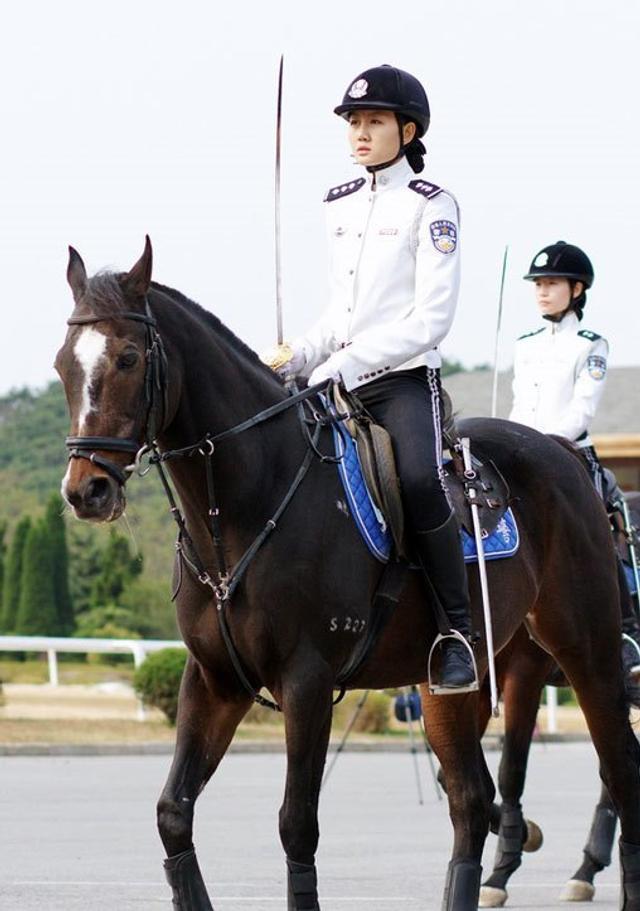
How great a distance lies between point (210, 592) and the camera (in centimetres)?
813

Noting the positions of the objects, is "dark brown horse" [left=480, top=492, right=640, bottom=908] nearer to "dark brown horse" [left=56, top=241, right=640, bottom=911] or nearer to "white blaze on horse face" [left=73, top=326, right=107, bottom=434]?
"dark brown horse" [left=56, top=241, right=640, bottom=911]

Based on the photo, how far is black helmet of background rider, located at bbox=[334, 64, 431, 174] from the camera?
356 inches

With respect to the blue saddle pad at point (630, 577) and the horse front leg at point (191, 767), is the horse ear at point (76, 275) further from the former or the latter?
the blue saddle pad at point (630, 577)

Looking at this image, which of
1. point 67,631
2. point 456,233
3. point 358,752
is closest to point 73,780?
point 358,752

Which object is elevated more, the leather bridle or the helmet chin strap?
the helmet chin strap

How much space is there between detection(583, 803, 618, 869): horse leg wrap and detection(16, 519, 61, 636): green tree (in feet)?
103

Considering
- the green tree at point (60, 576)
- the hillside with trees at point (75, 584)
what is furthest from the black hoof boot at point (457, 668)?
the green tree at point (60, 576)

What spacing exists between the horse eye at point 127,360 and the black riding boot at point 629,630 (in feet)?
16.1

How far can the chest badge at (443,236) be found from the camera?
8.98 meters

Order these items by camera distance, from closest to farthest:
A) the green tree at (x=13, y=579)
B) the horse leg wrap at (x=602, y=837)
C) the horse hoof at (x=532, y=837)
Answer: the horse leg wrap at (x=602, y=837) < the horse hoof at (x=532, y=837) < the green tree at (x=13, y=579)

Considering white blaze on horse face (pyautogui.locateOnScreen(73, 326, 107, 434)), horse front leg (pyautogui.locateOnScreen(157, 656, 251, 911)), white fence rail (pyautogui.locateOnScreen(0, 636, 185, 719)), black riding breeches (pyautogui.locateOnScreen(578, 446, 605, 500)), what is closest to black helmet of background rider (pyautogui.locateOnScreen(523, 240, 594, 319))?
black riding breeches (pyautogui.locateOnScreen(578, 446, 605, 500))

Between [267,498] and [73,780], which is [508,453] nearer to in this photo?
[267,498]

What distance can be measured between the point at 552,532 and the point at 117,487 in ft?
11.2

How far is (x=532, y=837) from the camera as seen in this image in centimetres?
1217
